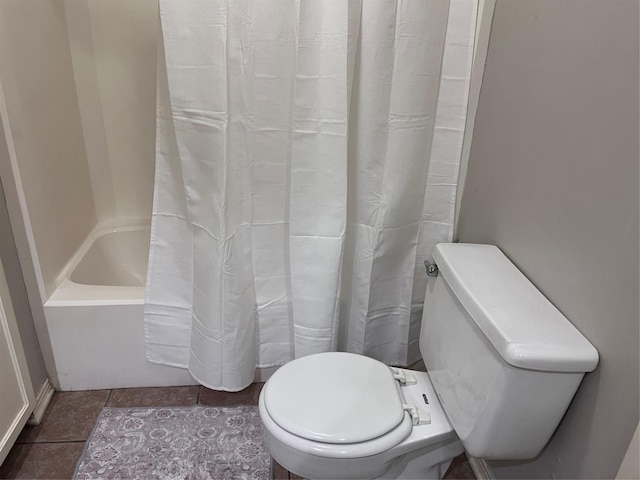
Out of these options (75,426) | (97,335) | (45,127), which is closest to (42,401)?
(75,426)

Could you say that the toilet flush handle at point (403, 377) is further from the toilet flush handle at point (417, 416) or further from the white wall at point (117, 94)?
the white wall at point (117, 94)

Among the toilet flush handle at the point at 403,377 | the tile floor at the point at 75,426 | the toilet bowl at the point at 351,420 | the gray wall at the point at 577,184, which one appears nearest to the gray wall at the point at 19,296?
the tile floor at the point at 75,426

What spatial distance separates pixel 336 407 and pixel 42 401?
1.10 m

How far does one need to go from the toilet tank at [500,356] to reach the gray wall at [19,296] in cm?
122

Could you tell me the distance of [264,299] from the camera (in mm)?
1591

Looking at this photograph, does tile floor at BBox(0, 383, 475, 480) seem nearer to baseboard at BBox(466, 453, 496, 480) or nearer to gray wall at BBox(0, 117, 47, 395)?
baseboard at BBox(466, 453, 496, 480)

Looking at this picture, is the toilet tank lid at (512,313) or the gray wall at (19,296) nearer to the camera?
the toilet tank lid at (512,313)

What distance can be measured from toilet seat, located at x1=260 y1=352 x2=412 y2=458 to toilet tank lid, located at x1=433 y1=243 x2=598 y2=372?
32 cm

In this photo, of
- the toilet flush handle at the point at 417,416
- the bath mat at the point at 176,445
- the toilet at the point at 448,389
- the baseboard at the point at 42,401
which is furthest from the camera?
the baseboard at the point at 42,401

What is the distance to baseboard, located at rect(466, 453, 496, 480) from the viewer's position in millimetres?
1423

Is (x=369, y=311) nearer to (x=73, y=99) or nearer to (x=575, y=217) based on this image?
(x=575, y=217)

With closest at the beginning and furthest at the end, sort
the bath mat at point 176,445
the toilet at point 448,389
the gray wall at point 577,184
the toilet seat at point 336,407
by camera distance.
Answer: the gray wall at point 577,184 < the toilet at point 448,389 < the toilet seat at point 336,407 < the bath mat at point 176,445

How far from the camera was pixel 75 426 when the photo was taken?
1.62 meters

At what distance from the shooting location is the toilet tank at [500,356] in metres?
0.93
